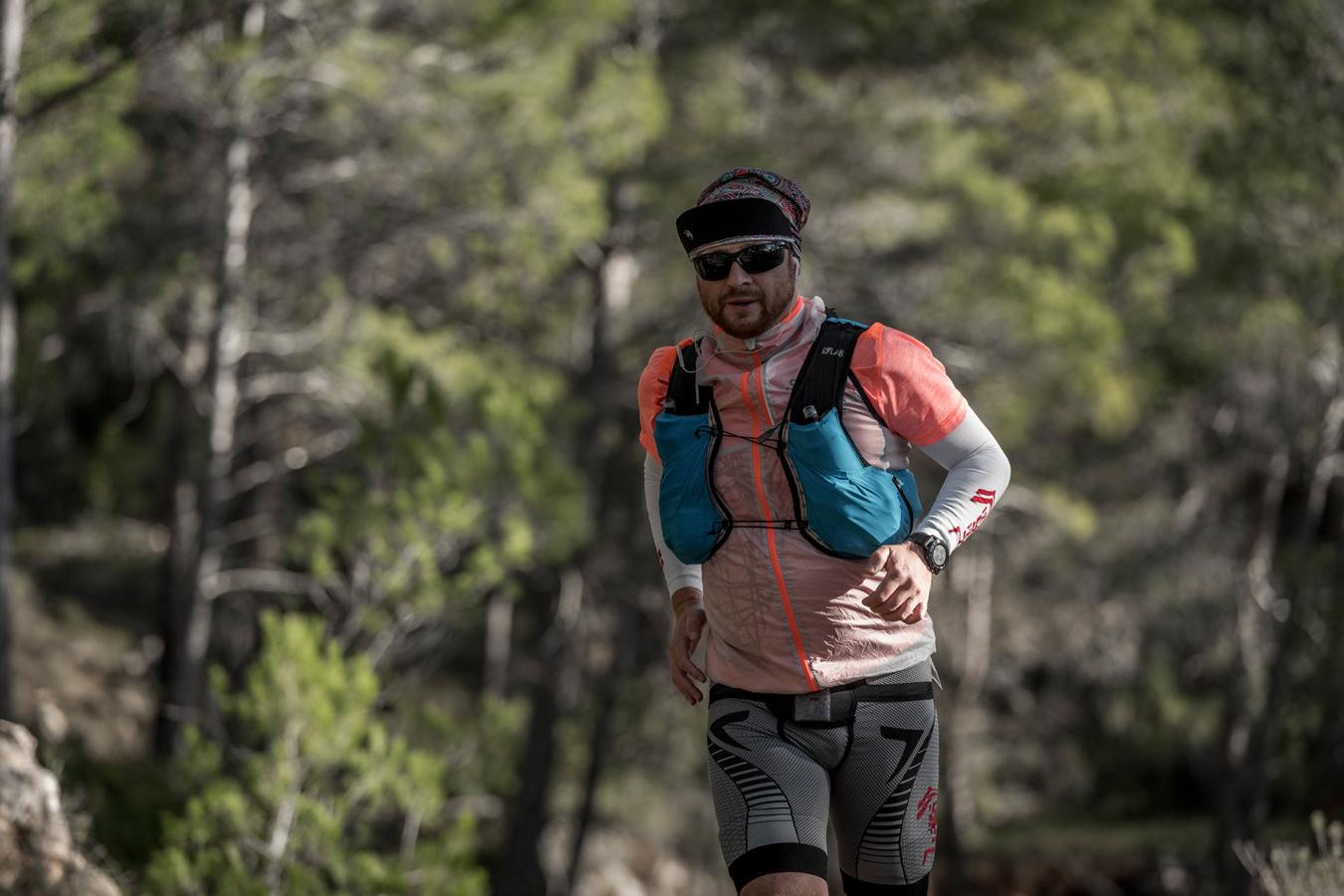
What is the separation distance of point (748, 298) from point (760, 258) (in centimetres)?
8

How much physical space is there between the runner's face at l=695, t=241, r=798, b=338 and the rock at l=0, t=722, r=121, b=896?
2.56m

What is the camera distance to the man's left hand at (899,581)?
293 centimetres

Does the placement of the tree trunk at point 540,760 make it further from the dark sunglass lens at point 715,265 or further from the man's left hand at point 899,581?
the man's left hand at point 899,581

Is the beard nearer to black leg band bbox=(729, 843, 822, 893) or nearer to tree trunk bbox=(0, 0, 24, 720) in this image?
black leg band bbox=(729, 843, 822, 893)

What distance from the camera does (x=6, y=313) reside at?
30.8 ft

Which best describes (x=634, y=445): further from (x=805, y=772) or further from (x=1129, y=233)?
(x=805, y=772)

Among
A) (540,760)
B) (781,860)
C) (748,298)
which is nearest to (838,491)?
(748,298)

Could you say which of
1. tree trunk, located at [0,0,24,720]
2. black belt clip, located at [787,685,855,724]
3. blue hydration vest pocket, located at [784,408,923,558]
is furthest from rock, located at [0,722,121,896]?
tree trunk, located at [0,0,24,720]

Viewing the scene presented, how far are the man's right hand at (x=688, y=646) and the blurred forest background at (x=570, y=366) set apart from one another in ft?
11.7

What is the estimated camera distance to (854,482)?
10.1ft

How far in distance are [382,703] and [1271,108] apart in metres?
8.02

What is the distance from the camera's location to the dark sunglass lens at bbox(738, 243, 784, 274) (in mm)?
3158

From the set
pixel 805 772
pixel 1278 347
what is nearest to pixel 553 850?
pixel 1278 347

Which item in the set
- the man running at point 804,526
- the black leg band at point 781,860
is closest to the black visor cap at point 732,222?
the man running at point 804,526
